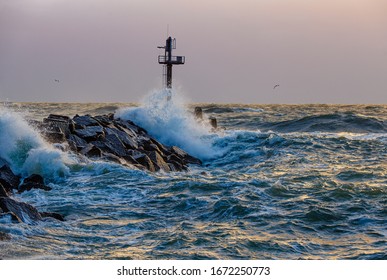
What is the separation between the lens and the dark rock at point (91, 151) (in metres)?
13.6

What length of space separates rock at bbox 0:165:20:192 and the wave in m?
16.0

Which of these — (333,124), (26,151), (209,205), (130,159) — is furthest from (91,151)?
(333,124)

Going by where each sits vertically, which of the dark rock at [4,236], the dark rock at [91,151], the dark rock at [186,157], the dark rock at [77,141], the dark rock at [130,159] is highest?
the dark rock at [77,141]

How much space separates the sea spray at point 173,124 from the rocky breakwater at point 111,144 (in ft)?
5.61

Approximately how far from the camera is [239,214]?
9352 mm

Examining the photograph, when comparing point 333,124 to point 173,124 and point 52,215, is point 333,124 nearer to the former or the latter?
point 173,124

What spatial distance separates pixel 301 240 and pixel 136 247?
6.76ft

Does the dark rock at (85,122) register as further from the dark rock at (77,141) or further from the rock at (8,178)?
the rock at (8,178)

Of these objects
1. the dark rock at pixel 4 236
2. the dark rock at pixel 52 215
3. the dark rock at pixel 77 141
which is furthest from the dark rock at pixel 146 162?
the dark rock at pixel 4 236

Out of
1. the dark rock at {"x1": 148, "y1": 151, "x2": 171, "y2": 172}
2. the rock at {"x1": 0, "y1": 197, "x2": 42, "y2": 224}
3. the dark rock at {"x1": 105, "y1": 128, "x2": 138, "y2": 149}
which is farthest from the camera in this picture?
the dark rock at {"x1": 105, "y1": 128, "x2": 138, "y2": 149}

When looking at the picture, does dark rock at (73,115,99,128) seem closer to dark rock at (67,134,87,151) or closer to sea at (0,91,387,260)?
dark rock at (67,134,87,151)

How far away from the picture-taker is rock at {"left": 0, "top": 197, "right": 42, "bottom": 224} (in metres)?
8.50

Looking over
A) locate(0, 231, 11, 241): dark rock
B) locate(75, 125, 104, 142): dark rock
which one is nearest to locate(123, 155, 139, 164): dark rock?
locate(75, 125, 104, 142): dark rock
